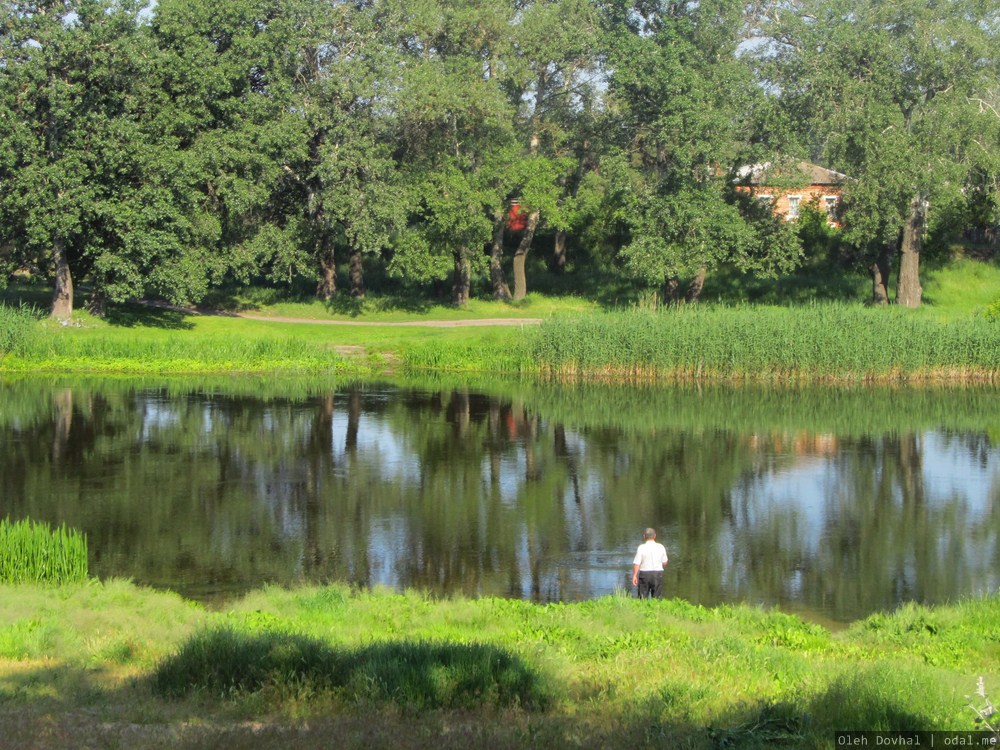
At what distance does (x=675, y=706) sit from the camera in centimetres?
900

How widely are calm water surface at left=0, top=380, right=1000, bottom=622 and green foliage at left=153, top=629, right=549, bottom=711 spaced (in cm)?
636

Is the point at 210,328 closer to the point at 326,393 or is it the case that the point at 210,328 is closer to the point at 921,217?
the point at 326,393

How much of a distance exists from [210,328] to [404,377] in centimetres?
1097

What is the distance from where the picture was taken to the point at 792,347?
1506 inches

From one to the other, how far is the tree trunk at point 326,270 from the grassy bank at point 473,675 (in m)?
41.6

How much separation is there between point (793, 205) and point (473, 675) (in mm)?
58415

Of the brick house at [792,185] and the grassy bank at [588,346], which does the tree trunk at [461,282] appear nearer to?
the grassy bank at [588,346]

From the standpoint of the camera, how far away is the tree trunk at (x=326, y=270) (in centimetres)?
5503

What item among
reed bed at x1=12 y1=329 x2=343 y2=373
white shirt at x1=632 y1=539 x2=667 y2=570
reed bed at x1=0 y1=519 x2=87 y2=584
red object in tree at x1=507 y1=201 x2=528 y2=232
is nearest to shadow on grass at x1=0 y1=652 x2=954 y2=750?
white shirt at x1=632 y1=539 x2=667 y2=570

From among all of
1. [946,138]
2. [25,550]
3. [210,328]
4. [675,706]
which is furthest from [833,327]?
[675,706]

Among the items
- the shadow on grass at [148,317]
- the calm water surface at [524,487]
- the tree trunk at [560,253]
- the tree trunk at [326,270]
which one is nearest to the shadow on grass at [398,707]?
the calm water surface at [524,487]

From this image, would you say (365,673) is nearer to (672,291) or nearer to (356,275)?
(672,291)

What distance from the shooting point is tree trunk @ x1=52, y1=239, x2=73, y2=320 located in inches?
1817

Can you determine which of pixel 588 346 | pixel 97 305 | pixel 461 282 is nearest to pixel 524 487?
pixel 588 346
